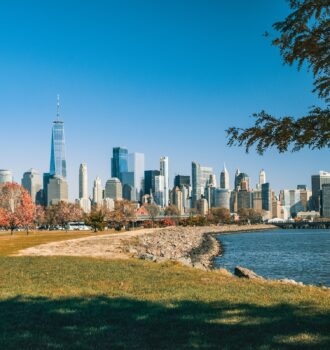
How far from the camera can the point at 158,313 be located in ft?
41.3

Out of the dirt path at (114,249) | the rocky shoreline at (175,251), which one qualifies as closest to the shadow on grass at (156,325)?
the rocky shoreline at (175,251)

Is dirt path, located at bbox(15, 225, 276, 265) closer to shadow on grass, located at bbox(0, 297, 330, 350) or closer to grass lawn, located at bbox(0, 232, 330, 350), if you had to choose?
grass lawn, located at bbox(0, 232, 330, 350)

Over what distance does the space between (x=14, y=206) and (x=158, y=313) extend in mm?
86634

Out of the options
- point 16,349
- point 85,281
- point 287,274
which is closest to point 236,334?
point 16,349

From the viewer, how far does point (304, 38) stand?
32.7 ft

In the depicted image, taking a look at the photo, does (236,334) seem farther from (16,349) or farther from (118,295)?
(118,295)

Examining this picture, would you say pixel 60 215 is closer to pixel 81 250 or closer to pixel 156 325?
pixel 81 250

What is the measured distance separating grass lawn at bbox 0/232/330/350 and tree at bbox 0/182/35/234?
75.8 m

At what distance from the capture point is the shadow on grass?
9.84m

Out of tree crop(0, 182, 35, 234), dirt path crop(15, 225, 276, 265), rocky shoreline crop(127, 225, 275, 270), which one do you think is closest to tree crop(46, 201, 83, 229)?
tree crop(0, 182, 35, 234)

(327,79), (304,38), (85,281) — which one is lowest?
(85,281)

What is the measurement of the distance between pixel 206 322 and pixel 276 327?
64.9 inches

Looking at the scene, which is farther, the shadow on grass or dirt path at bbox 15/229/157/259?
dirt path at bbox 15/229/157/259

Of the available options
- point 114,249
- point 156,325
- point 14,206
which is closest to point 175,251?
point 114,249
